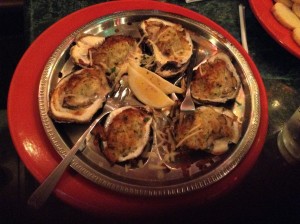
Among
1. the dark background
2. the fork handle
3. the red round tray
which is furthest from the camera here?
the dark background

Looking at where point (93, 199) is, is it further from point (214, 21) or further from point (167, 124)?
point (214, 21)

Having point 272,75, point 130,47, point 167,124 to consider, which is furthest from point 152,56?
point 272,75

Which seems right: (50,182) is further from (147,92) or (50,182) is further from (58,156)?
(147,92)

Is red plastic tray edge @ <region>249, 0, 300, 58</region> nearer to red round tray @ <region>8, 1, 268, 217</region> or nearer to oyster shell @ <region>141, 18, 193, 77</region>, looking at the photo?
red round tray @ <region>8, 1, 268, 217</region>

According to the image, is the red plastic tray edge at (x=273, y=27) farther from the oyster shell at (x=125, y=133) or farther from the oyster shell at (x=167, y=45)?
the oyster shell at (x=125, y=133)

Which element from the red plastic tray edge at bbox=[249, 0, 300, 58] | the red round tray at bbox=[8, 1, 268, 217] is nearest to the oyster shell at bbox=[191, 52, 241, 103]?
the red round tray at bbox=[8, 1, 268, 217]

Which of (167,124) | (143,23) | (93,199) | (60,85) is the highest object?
(143,23)

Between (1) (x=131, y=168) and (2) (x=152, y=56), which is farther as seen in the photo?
(2) (x=152, y=56)
